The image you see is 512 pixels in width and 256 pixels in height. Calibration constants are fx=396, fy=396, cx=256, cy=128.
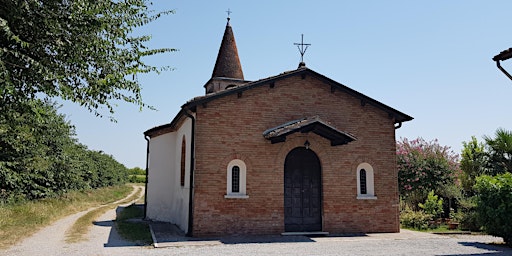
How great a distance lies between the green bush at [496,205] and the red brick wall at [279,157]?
117 inches

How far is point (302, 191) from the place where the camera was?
1338cm

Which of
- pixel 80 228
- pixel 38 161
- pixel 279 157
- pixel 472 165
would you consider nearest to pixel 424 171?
pixel 472 165

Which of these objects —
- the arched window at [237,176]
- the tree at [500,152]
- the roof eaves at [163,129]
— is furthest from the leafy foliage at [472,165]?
the roof eaves at [163,129]

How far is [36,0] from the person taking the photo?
5953mm

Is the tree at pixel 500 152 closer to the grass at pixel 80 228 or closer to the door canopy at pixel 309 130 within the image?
the door canopy at pixel 309 130

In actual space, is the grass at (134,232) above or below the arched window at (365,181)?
below

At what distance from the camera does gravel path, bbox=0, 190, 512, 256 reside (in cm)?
980

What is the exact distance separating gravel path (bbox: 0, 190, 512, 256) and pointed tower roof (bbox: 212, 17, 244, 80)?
1054 cm

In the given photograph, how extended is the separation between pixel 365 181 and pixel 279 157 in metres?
3.43

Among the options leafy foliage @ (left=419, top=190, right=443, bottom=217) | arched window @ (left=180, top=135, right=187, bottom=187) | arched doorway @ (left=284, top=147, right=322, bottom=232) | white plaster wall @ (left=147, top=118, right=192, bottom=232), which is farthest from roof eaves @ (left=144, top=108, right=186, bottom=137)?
leafy foliage @ (left=419, top=190, right=443, bottom=217)

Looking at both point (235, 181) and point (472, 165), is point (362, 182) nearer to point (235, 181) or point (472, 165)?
point (235, 181)

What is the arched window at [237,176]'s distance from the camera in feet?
41.6

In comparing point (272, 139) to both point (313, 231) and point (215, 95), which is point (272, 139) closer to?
point (215, 95)

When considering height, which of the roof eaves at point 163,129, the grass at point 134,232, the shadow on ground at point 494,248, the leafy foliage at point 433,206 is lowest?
the grass at point 134,232
